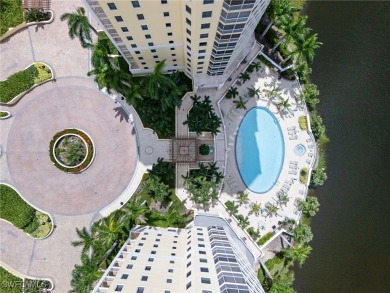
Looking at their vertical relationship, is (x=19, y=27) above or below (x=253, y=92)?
above

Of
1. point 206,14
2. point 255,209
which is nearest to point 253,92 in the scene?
point 255,209

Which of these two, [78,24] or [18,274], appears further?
[18,274]

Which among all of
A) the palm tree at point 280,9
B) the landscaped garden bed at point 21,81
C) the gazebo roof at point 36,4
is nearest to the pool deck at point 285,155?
the palm tree at point 280,9

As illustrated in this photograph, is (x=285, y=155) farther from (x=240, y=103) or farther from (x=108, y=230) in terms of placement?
(x=108, y=230)

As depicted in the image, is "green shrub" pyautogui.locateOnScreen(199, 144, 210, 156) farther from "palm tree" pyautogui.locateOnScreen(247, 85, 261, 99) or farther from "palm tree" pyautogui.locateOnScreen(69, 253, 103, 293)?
"palm tree" pyautogui.locateOnScreen(69, 253, 103, 293)

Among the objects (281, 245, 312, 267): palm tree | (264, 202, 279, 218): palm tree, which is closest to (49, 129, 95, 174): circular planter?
(264, 202, 279, 218): palm tree

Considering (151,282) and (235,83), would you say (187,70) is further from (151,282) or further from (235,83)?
(151,282)

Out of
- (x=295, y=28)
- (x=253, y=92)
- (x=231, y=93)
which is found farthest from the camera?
(x=253, y=92)

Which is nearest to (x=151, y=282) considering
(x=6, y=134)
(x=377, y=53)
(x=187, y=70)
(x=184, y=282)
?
(x=184, y=282)
